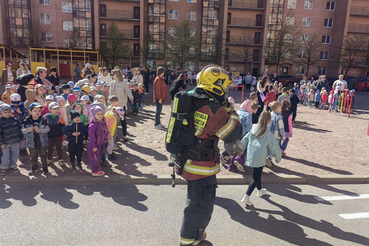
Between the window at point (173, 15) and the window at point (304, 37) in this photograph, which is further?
the window at point (304, 37)

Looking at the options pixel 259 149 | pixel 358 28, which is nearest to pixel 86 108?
pixel 259 149

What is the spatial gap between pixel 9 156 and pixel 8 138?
466 mm

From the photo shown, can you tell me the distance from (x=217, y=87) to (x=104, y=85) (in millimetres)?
7803

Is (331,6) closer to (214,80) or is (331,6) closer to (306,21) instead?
A: (306,21)

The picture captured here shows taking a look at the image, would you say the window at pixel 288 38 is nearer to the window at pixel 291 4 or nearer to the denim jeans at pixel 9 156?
the window at pixel 291 4

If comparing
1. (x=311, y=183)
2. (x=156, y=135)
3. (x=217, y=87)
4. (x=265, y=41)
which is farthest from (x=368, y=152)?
(x=265, y=41)

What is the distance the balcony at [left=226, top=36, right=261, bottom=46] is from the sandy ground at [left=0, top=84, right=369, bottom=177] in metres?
35.3

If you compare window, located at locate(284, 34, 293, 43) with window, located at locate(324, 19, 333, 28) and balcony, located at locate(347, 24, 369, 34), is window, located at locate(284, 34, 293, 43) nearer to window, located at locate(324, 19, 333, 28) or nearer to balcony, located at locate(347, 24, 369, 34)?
window, located at locate(324, 19, 333, 28)

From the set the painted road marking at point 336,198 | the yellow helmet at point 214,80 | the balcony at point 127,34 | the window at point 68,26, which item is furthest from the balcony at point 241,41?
the yellow helmet at point 214,80

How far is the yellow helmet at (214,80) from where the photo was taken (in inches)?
132

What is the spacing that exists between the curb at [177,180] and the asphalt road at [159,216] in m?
0.15

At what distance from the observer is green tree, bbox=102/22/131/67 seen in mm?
40188

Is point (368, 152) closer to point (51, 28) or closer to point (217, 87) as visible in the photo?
point (217, 87)

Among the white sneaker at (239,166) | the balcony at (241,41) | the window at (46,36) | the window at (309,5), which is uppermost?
the window at (309,5)
